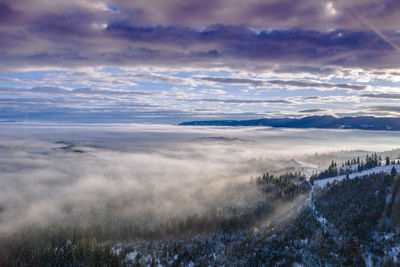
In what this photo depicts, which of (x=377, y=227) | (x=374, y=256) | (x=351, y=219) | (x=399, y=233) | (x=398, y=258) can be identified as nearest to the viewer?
(x=398, y=258)

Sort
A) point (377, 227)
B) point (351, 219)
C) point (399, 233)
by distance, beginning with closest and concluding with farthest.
A: point (399, 233) → point (377, 227) → point (351, 219)

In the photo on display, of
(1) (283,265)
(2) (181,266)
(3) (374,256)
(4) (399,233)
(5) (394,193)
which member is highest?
(5) (394,193)

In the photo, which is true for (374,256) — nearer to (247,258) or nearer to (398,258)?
(398,258)

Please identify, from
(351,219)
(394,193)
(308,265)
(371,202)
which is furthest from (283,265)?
(394,193)

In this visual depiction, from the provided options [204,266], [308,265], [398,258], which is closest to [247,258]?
[204,266]

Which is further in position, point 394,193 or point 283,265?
point 394,193

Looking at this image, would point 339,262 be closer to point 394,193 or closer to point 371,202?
point 371,202

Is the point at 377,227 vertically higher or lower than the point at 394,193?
lower

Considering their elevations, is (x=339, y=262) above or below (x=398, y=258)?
below

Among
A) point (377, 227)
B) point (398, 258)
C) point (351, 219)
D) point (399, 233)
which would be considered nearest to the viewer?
point (398, 258)

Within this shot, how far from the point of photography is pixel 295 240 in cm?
19375

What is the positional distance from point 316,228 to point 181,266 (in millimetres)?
119714

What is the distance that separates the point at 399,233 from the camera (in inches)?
6235

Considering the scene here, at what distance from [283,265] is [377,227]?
74849mm
